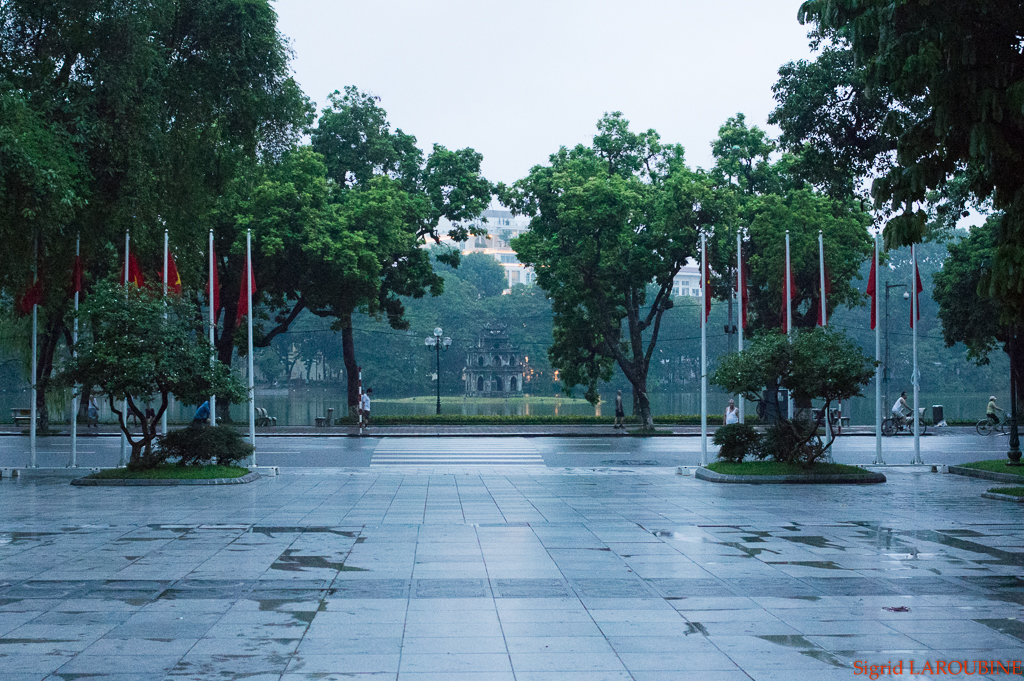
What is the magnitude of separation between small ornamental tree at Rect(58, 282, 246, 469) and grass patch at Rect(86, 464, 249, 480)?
0.47 meters

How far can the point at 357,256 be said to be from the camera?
40.1 metres

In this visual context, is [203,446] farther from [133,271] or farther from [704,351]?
[704,351]

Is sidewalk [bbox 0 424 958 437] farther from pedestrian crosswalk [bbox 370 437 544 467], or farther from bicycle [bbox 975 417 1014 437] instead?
pedestrian crosswalk [bbox 370 437 544 467]

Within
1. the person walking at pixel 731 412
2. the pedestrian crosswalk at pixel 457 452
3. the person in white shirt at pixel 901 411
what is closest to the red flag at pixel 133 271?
the pedestrian crosswalk at pixel 457 452

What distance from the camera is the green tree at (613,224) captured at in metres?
39.1

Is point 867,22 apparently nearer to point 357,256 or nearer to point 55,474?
point 55,474

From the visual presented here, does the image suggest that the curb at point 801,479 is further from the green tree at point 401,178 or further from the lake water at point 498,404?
the lake water at point 498,404

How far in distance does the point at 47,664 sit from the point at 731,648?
456 centimetres

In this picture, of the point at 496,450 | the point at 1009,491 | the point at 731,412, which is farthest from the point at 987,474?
the point at 496,450

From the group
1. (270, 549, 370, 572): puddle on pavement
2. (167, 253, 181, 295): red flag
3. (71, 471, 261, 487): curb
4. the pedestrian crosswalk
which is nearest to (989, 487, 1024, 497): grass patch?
the pedestrian crosswalk

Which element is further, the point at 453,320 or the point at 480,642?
the point at 453,320

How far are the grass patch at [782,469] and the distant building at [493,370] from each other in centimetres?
7631

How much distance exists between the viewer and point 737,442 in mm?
22938

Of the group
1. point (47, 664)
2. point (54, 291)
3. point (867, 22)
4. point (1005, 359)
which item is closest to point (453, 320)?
point (1005, 359)
